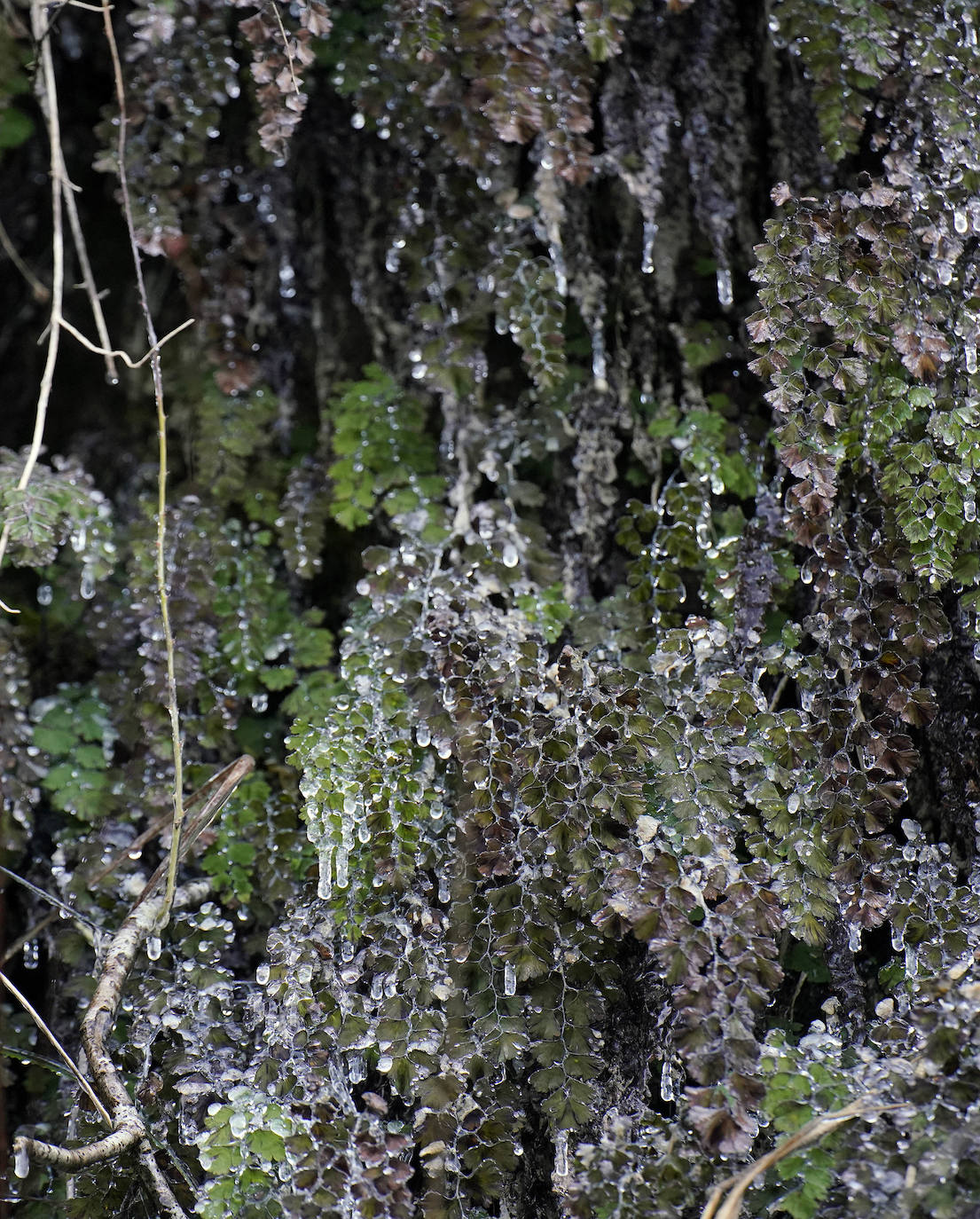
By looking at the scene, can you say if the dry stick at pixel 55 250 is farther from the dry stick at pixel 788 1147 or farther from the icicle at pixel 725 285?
the dry stick at pixel 788 1147

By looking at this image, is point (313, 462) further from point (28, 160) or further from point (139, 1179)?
point (139, 1179)

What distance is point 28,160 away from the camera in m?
2.44

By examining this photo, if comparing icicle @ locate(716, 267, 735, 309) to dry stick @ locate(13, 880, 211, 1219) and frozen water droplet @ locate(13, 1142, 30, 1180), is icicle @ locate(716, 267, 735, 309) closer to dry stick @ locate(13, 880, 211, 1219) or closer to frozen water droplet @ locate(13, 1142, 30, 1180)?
dry stick @ locate(13, 880, 211, 1219)

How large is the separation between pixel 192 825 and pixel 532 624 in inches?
28.5

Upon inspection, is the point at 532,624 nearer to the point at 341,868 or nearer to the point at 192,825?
Answer: the point at 341,868

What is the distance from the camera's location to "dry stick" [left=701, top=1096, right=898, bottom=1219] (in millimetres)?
1273

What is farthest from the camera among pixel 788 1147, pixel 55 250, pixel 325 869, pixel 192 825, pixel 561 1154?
pixel 55 250

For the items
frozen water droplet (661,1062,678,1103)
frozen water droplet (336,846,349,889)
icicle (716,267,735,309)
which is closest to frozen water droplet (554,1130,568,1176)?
frozen water droplet (661,1062,678,1103)

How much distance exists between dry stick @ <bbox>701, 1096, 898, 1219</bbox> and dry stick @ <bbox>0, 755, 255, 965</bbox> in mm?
1021

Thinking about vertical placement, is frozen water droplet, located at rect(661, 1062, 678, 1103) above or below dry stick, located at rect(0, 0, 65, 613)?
below

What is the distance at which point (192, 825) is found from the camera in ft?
5.83

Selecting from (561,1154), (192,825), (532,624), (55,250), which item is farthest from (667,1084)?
(55,250)

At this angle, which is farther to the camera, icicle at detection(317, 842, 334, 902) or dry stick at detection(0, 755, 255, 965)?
dry stick at detection(0, 755, 255, 965)

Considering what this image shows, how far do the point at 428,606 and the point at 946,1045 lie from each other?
1.06 m
